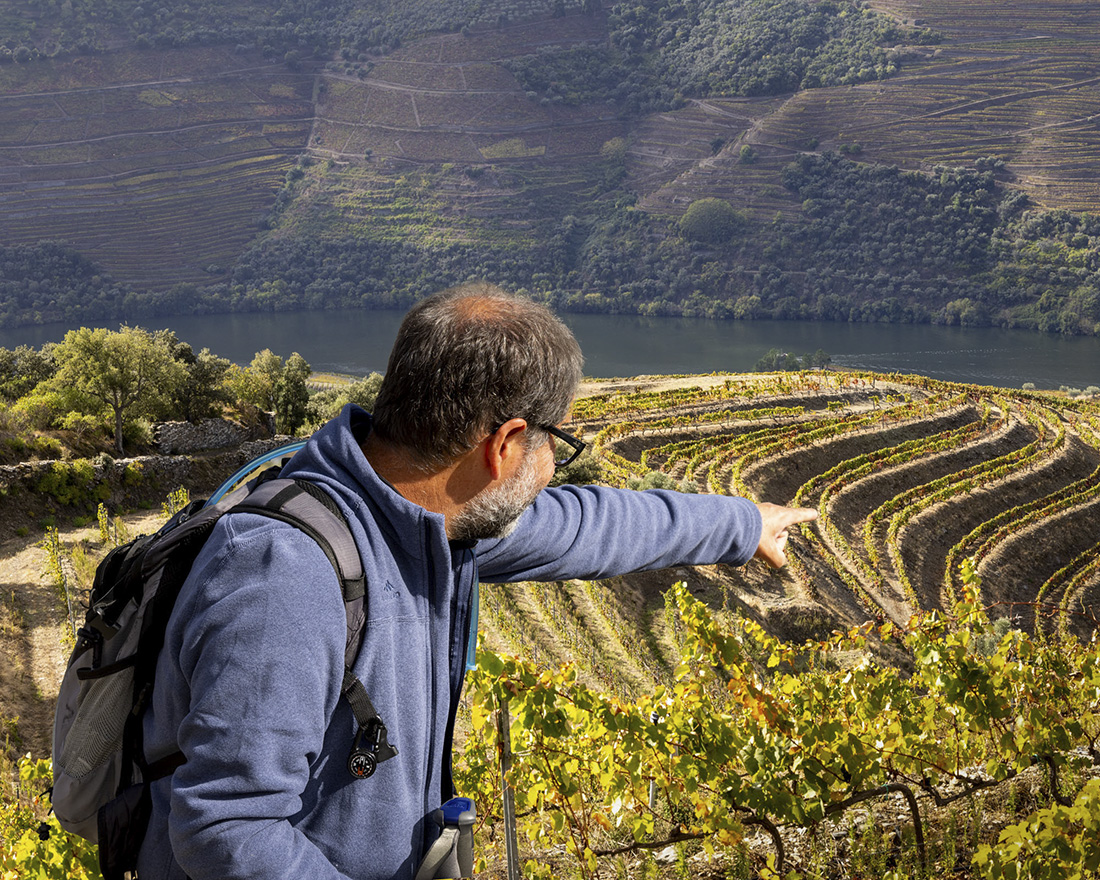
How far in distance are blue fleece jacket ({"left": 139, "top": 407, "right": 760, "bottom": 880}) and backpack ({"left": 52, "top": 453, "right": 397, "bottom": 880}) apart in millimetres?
31

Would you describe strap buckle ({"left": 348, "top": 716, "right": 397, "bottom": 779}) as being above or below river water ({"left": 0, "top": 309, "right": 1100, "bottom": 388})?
above

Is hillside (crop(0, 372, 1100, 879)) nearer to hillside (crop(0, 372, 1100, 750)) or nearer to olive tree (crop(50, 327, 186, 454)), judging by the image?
hillside (crop(0, 372, 1100, 750))

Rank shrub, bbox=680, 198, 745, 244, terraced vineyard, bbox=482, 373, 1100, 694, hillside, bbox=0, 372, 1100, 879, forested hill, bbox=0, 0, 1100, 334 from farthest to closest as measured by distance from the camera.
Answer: shrub, bbox=680, 198, 745, 244, forested hill, bbox=0, 0, 1100, 334, terraced vineyard, bbox=482, 373, 1100, 694, hillside, bbox=0, 372, 1100, 879

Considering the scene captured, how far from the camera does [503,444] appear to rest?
5.58ft

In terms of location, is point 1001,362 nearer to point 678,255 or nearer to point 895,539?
point 678,255

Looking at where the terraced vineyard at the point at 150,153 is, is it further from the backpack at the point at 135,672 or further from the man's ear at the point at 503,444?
the man's ear at the point at 503,444

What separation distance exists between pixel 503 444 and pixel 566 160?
14909 centimetres

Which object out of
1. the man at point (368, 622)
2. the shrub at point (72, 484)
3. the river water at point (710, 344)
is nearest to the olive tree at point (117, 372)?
the shrub at point (72, 484)

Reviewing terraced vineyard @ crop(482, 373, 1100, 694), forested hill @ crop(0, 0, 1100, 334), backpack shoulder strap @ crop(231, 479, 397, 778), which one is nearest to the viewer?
backpack shoulder strap @ crop(231, 479, 397, 778)

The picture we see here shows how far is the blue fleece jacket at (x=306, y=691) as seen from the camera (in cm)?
136

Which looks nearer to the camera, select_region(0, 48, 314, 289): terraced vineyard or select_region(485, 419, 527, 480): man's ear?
select_region(485, 419, 527, 480): man's ear

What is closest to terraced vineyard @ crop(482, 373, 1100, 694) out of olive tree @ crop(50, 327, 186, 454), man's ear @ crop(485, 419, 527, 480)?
olive tree @ crop(50, 327, 186, 454)

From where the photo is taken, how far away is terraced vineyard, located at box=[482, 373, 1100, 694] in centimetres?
1530

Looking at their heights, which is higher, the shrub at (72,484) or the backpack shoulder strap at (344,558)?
the backpack shoulder strap at (344,558)
